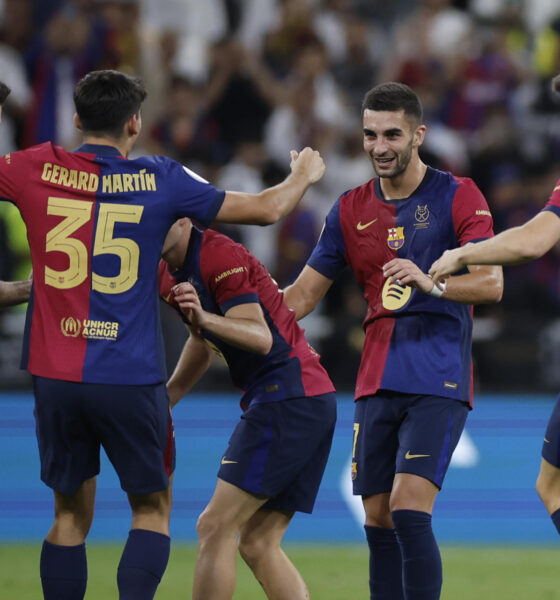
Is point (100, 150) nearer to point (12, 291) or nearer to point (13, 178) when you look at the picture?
point (13, 178)

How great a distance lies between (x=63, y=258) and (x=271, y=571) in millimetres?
1591

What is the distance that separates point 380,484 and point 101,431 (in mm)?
1327

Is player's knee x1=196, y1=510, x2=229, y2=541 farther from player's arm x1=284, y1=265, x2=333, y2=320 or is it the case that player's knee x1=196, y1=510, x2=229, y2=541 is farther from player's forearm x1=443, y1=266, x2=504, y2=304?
player's forearm x1=443, y1=266, x2=504, y2=304

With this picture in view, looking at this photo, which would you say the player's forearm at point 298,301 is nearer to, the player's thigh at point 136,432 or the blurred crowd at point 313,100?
the player's thigh at point 136,432

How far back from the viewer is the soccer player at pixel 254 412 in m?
4.79

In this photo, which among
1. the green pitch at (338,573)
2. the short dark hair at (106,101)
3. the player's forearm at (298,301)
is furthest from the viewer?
the green pitch at (338,573)

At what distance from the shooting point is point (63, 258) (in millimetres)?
4469

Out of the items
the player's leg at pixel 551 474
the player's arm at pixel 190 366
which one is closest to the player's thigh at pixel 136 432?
the player's arm at pixel 190 366

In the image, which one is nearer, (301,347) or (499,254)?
(499,254)

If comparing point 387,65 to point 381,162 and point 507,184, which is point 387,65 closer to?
point 507,184

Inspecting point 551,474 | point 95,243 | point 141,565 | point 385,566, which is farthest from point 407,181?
point 141,565

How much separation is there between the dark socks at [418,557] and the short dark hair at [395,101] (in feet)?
5.87

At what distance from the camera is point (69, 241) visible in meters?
4.46

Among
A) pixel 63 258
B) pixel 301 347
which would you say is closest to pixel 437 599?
pixel 301 347
